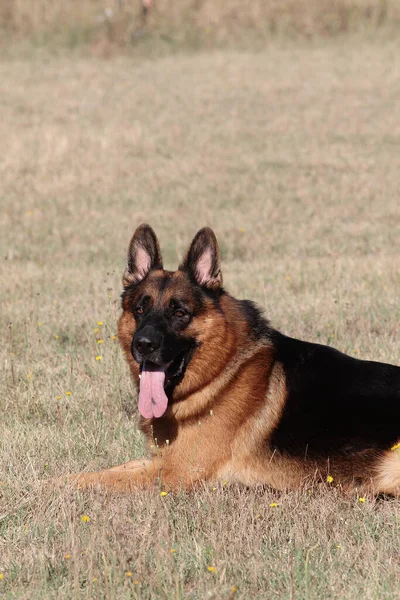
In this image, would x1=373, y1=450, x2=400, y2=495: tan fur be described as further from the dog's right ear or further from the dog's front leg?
the dog's right ear

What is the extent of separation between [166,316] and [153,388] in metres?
0.40

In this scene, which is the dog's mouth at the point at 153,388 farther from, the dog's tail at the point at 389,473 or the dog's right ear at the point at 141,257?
the dog's tail at the point at 389,473

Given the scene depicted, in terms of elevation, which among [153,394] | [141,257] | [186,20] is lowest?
[153,394]

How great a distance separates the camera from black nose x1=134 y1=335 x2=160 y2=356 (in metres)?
4.36

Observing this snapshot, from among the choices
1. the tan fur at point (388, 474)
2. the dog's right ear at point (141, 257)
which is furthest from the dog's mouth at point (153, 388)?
the tan fur at point (388, 474)

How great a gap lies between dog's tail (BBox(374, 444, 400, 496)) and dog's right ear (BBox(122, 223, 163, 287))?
66.7 inches

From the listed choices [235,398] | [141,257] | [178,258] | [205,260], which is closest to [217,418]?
[235,398]

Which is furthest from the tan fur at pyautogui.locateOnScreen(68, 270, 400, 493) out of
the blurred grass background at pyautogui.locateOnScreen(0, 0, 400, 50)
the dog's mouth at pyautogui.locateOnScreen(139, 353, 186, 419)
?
the blurred grass background at pyautogui.locateOnScreen(0, 0, 400, 50)

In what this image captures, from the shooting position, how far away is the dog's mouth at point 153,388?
15.0 feet

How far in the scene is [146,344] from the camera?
14.3ft

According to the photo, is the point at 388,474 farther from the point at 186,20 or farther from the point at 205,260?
the point at 186,20

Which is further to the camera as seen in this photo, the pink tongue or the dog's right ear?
the dog's right ear

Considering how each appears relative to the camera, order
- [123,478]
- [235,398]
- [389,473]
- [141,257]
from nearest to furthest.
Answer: [389,473] < [123,478] < [235,398] < [141,257]

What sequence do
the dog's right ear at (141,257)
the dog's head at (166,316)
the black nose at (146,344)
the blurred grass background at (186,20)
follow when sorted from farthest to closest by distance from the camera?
the blurred grass background at (186,20) → the dog's right ear at (141,257) → the dog's head at (166,316) → the black nose at (146,344)
